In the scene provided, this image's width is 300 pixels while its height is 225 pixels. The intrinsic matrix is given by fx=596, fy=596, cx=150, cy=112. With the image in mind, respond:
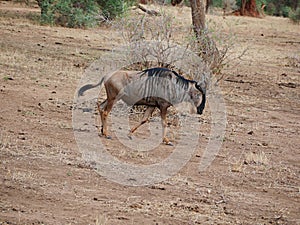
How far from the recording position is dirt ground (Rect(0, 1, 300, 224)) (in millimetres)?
5527

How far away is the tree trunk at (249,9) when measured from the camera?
4040 centimetres

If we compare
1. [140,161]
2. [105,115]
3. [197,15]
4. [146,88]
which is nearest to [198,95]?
[146,88]

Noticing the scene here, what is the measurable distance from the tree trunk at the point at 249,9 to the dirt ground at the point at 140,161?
1068 inches

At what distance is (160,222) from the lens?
5344 millimetres

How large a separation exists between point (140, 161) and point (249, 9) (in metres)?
35.0

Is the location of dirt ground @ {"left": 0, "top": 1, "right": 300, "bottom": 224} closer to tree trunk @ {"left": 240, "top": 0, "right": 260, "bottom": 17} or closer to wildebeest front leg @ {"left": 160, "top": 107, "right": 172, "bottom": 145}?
wildebeest front leg @ {"left": 160, "top": 107, "right": 172, "bottom": 145}

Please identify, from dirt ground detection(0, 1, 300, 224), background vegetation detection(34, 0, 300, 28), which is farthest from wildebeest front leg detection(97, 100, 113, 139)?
background vegetation detection(34, 0, 300, 28)

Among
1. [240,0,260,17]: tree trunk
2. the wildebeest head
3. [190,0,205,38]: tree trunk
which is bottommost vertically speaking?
[240,0,260,17]: tree trunk

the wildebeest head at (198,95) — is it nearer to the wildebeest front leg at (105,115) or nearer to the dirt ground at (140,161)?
the dirt ground at (140,161)

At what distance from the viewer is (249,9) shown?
40.7 meters

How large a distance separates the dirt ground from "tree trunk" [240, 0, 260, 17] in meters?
27.1

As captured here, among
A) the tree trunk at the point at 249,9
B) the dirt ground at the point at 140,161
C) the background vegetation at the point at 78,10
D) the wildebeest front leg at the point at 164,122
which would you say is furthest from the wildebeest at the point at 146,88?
the tree trunk at the point at 249,9

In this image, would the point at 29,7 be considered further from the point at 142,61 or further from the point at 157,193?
the point at 157,193

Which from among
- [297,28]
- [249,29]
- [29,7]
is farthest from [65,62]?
[297,28]
